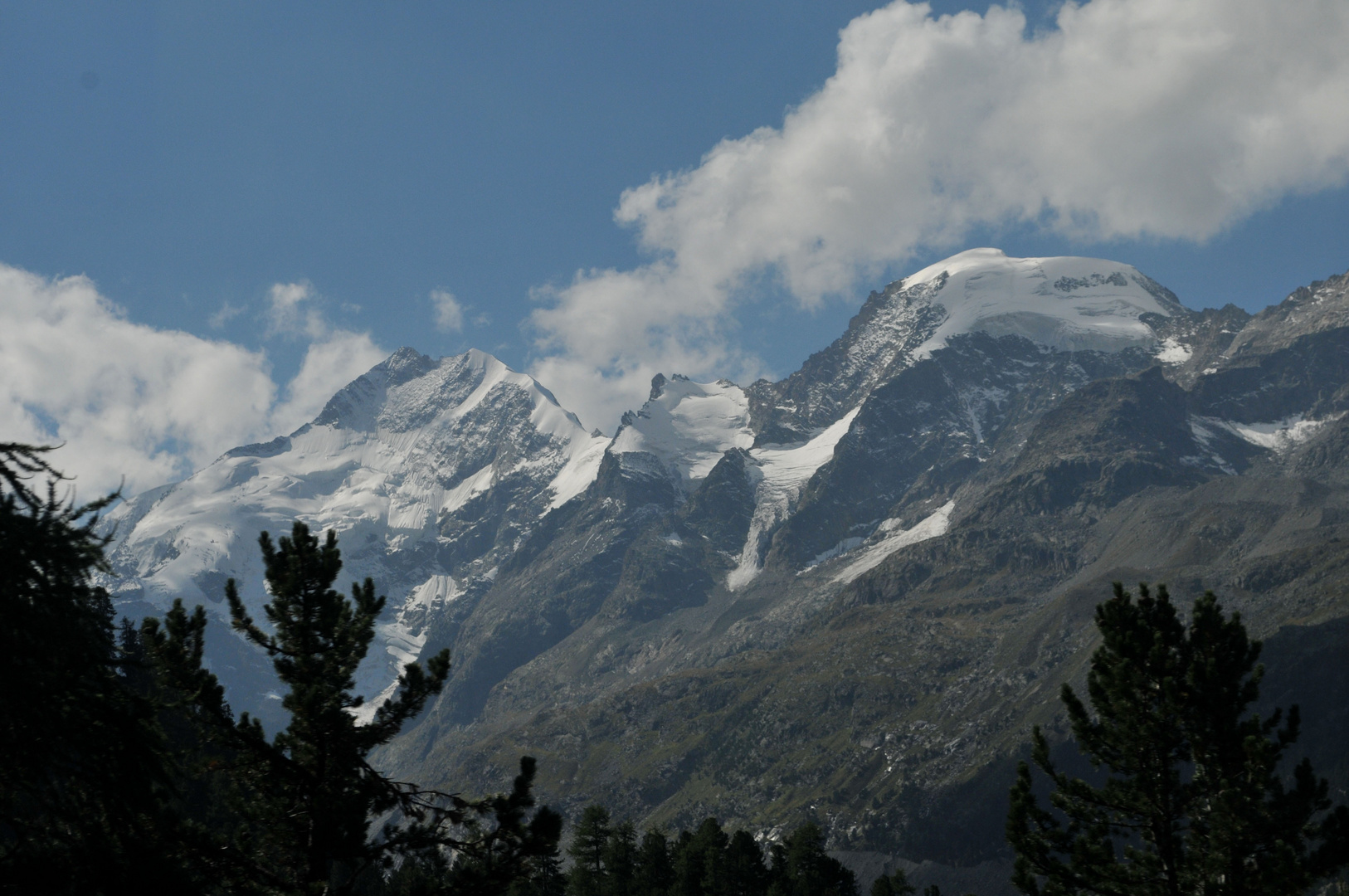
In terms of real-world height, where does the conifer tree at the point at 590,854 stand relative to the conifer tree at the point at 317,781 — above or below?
below

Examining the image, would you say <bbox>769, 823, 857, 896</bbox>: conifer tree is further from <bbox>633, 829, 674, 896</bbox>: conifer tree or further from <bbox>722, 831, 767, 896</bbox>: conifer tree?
<bbox>633, 829, 674, 896</bbox>: conifer tree

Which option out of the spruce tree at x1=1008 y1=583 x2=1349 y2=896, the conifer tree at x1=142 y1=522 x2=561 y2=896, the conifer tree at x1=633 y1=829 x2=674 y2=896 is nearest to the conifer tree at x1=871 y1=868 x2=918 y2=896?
the conifer tree at x1=633 y1=829 x2=674 y2=896

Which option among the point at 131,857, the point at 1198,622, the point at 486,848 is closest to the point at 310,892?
the point at 486,848

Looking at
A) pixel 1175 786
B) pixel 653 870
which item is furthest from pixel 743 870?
pixel 1175 786

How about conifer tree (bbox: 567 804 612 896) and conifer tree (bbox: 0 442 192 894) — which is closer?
conifer tree (bbox: 0 442 192 894)

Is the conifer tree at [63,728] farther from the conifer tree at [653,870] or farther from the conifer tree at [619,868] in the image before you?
the conifer tree at [619,868]

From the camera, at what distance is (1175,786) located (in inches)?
1029

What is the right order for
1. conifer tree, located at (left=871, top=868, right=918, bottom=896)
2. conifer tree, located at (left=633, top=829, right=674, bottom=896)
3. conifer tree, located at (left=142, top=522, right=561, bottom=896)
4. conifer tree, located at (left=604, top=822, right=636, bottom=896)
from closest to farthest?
conifer tree, located at (left=142, top=522, right=561, bottom=896) → conifer tree, located at (left=633, top=829, right=674, bottom=896) → conifer tree, located at (left=604, top=822, right=636, bottom=896) → conifer tree, located at (left=871, top=868, right=918, bottom=896)

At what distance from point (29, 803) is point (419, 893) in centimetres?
1046

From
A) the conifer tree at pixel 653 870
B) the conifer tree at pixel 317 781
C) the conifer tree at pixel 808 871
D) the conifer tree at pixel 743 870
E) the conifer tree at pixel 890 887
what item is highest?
the conifer tree at pixel 317 781

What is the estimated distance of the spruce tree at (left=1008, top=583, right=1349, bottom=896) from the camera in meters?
24.2

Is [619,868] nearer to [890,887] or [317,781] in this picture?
[890,887]

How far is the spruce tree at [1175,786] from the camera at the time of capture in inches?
953

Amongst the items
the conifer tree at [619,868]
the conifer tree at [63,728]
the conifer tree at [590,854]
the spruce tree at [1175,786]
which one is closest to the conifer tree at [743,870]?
the conifer tree at [619,868]
